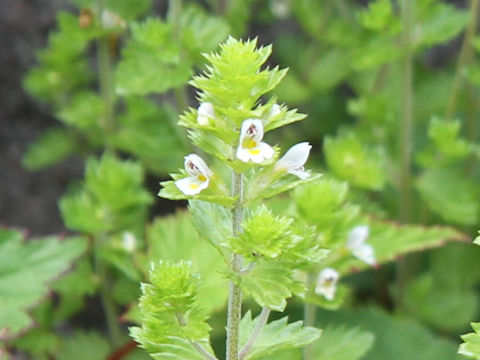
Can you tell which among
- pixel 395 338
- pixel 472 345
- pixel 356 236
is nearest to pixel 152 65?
pixel 356 236

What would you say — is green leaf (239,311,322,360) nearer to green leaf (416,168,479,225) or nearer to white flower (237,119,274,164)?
white flower (237,119,274,164)

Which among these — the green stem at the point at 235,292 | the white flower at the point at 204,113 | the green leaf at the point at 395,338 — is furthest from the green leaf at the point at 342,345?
the white flower at the point at 204,113

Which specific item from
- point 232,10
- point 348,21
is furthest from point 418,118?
point 232,10

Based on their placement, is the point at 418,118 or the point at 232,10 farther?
the point at 418,118

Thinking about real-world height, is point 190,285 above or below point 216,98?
below

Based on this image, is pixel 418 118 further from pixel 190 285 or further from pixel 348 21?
pixel 190 285

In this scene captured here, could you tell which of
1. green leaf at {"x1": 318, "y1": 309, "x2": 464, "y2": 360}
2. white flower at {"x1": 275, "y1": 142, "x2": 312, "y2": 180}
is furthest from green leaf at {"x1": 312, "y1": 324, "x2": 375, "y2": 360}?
white flower at {"x1": 275, "y1": 142, "x2": 312, "y2": 180}
